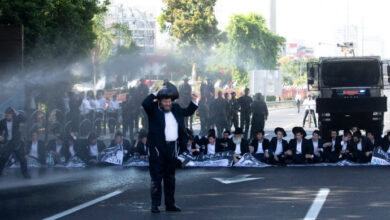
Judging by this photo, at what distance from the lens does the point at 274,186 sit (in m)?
11.9

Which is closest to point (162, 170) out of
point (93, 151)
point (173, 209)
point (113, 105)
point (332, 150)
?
point (173, 209)

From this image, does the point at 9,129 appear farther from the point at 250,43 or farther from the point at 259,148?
the point at 250,43

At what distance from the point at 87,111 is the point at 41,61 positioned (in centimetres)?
285

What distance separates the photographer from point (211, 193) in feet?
36.4

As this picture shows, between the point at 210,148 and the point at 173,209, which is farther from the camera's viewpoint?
the point at 210,148

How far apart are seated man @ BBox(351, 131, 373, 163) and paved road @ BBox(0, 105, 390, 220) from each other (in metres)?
1.01

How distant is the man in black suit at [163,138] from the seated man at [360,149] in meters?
7.73

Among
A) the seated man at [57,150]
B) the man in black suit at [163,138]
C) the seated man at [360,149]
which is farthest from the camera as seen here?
the seated man at [57,150]

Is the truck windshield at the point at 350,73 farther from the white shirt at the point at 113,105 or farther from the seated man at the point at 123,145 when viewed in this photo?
Answer: the seated man at the point at 123,145

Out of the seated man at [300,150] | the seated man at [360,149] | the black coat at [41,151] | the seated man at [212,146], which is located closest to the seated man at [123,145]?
the black coat at [41,151]

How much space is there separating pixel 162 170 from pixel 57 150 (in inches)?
314

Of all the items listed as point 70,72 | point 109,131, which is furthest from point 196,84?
point 109,131

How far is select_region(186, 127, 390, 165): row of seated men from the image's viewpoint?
16.0 metres

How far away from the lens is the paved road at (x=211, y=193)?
29.9 feet
